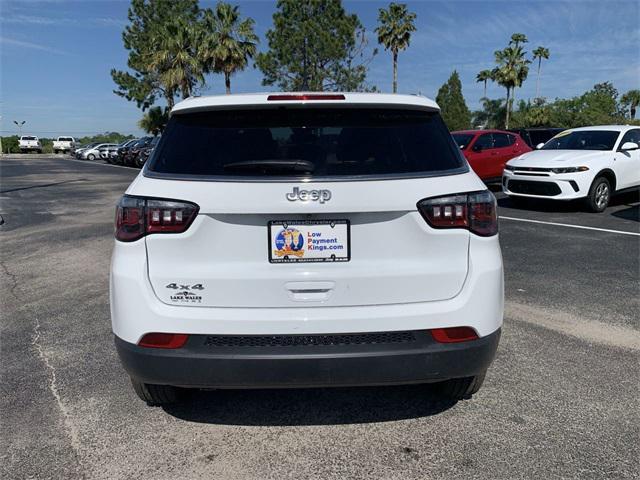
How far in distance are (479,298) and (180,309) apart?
1383 millimetres

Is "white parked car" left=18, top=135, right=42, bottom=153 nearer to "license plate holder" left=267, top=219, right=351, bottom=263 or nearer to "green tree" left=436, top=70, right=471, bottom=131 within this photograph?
"green tree" left=436, top=70, right=471, bottom=131

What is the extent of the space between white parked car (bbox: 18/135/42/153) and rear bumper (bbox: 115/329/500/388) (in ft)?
232

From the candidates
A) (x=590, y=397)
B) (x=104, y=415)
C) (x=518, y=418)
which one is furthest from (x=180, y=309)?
(x=590, y=397)

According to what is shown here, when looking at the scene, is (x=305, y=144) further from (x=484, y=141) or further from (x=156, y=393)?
(x=484, y=141)

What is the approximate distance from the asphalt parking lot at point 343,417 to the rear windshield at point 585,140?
23.5 feet

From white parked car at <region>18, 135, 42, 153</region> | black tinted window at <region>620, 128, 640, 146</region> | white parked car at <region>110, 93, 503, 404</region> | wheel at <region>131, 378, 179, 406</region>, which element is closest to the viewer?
white parked car at <region>110, 93, 503, 404</region>

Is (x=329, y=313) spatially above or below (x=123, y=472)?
above

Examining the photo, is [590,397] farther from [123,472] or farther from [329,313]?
[123,472]

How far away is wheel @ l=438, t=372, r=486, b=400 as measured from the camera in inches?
115

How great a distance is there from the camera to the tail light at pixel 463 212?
95.3 inches

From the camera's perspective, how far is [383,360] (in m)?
2.41

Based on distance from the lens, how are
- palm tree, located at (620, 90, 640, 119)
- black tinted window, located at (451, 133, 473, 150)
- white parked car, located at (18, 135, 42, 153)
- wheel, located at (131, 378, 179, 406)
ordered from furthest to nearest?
palm tree, located at (620, 90, 640, 119)
white parked car, located at (18, 135, 42, 153)
black tinted window, located at (451, 133, 473, 150)
wheel, located at (131, 378, 179, 406)

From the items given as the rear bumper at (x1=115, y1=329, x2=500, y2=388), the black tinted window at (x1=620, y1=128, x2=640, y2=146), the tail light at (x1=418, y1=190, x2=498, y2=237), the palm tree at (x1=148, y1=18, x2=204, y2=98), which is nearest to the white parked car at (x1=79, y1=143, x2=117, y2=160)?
the palm tree at (x1=148, y1=18, x2=204, y2=98)

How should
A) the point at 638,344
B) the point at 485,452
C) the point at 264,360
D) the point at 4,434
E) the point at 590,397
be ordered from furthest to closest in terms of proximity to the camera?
the point at 638,344 < the point at 590,397 < the point at 4,434 < the point at 485,452 < the point at 264,360
